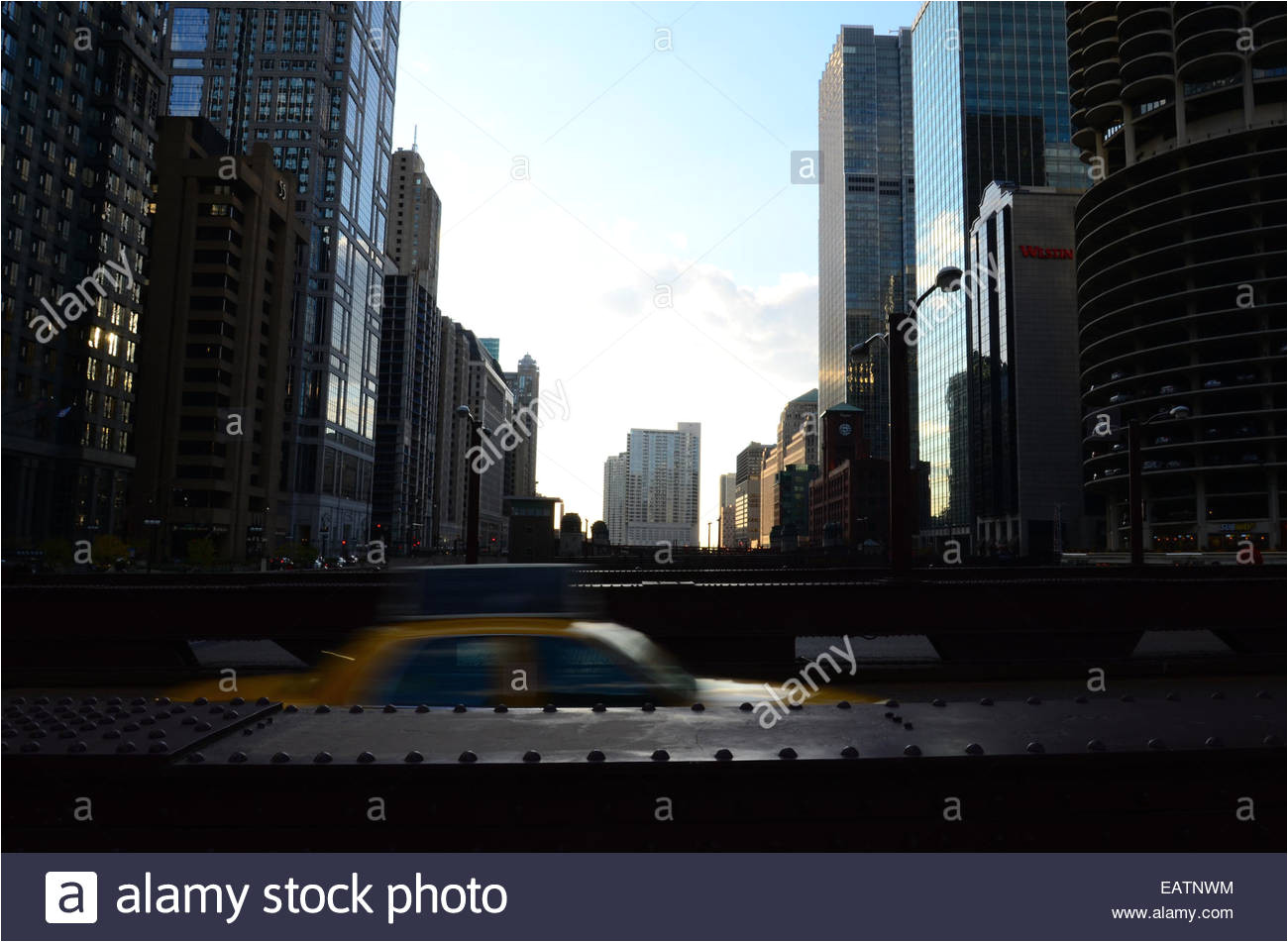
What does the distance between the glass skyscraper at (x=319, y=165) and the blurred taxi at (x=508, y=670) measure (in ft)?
386

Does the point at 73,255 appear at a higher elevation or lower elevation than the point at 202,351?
higher

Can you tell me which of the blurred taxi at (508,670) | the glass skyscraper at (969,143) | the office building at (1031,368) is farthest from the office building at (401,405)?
the blurred taxi at (508,670)

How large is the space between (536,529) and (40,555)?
33021mm

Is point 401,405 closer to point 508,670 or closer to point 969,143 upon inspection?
point 969,143

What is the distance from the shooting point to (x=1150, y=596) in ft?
38.7

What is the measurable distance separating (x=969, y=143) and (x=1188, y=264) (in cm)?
6385

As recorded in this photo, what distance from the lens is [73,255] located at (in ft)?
257

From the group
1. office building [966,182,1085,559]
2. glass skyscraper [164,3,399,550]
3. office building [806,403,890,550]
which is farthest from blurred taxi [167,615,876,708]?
office building [806,403,890,550]

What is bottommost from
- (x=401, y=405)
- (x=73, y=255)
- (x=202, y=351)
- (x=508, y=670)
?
(x=508, y=670)

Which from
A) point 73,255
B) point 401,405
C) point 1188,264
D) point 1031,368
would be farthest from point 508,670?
point 401,405

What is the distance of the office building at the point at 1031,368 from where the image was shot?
380 ft

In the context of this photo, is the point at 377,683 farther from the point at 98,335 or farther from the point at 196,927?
the point at 98,335

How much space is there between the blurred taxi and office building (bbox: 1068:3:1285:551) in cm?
8963

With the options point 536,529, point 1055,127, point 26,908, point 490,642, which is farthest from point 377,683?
point 1055,127
